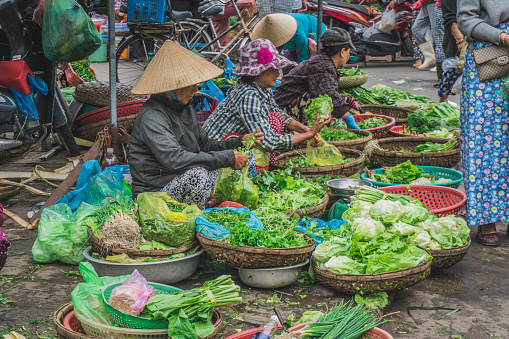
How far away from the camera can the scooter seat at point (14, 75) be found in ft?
14.0

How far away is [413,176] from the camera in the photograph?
14.2 ft

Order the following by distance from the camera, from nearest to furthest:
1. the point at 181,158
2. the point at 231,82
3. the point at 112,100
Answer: the point at 181,158
the point at 112,100
the point at 231,82

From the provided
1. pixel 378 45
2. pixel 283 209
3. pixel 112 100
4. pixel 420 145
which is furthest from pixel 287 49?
pixel 378 45

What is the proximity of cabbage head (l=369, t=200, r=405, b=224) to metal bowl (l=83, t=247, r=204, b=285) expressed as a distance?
111 centimetres

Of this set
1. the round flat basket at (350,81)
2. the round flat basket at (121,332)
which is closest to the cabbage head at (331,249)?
the round flat basket at (121,332)

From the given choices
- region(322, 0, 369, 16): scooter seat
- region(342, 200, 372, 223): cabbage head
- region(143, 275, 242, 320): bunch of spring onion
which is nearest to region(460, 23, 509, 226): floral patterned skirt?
region(342, 200, 372, 223): cabbage head

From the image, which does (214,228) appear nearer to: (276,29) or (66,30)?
(66,30)

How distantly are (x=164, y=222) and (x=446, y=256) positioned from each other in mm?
1668

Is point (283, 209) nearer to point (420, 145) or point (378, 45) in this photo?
point (420, 145)

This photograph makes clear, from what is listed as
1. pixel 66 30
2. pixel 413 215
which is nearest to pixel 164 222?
pixel 413 215

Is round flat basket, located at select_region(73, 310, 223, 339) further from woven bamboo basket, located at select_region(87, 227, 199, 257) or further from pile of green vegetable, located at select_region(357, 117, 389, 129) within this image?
pile of green vegetable, located at select_region(357, 117, 389, 129)

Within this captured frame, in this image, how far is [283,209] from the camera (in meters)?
3.72

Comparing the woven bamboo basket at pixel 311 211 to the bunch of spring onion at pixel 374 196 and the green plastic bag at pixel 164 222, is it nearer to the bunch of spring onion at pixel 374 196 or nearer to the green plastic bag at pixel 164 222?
the bunch of spring onion at pixel 374 196

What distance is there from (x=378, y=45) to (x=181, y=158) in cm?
999
